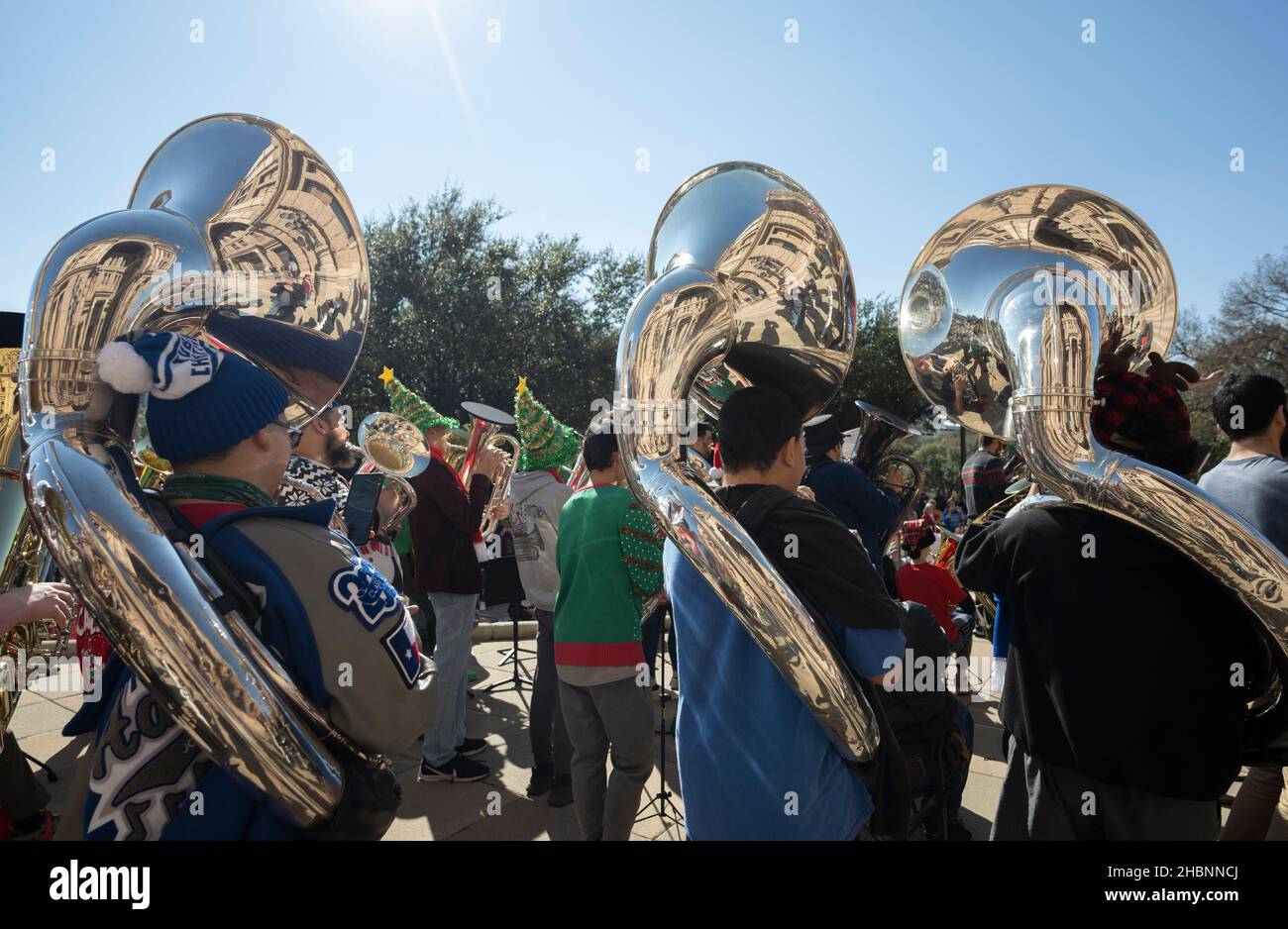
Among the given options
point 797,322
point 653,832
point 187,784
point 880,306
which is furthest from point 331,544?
point 880,306

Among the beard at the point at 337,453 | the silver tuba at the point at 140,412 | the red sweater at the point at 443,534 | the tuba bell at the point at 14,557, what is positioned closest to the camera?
the silver tuba at the point at 140,412

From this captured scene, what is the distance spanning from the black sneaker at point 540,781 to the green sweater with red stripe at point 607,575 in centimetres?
118

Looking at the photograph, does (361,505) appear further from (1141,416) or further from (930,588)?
(930,588)

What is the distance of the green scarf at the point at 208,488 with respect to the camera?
138 cm

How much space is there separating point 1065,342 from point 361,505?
100 inches

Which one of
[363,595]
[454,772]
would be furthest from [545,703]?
[363,595]

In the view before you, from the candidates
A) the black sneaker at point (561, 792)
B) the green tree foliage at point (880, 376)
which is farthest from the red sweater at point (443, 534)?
the green tree foliage at point (880, 376)

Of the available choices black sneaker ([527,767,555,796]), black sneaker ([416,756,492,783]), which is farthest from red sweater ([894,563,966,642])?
black sneaker ([416,756,492,783])

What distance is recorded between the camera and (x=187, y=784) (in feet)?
4.27

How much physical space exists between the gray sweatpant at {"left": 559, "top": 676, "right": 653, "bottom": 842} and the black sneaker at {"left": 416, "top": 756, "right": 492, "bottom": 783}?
126 cm

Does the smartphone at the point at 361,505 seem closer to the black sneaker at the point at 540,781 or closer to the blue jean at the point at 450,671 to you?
the blue jean at the point at 450,671

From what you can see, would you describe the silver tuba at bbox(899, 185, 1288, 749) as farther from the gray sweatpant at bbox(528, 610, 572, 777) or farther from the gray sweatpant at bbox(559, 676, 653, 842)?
the gray sweatpant at bbox(528, 610, 572, 777)

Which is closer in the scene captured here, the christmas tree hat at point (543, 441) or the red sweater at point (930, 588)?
the red sweater at point (930, 588)

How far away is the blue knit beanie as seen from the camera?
1.32 metres
